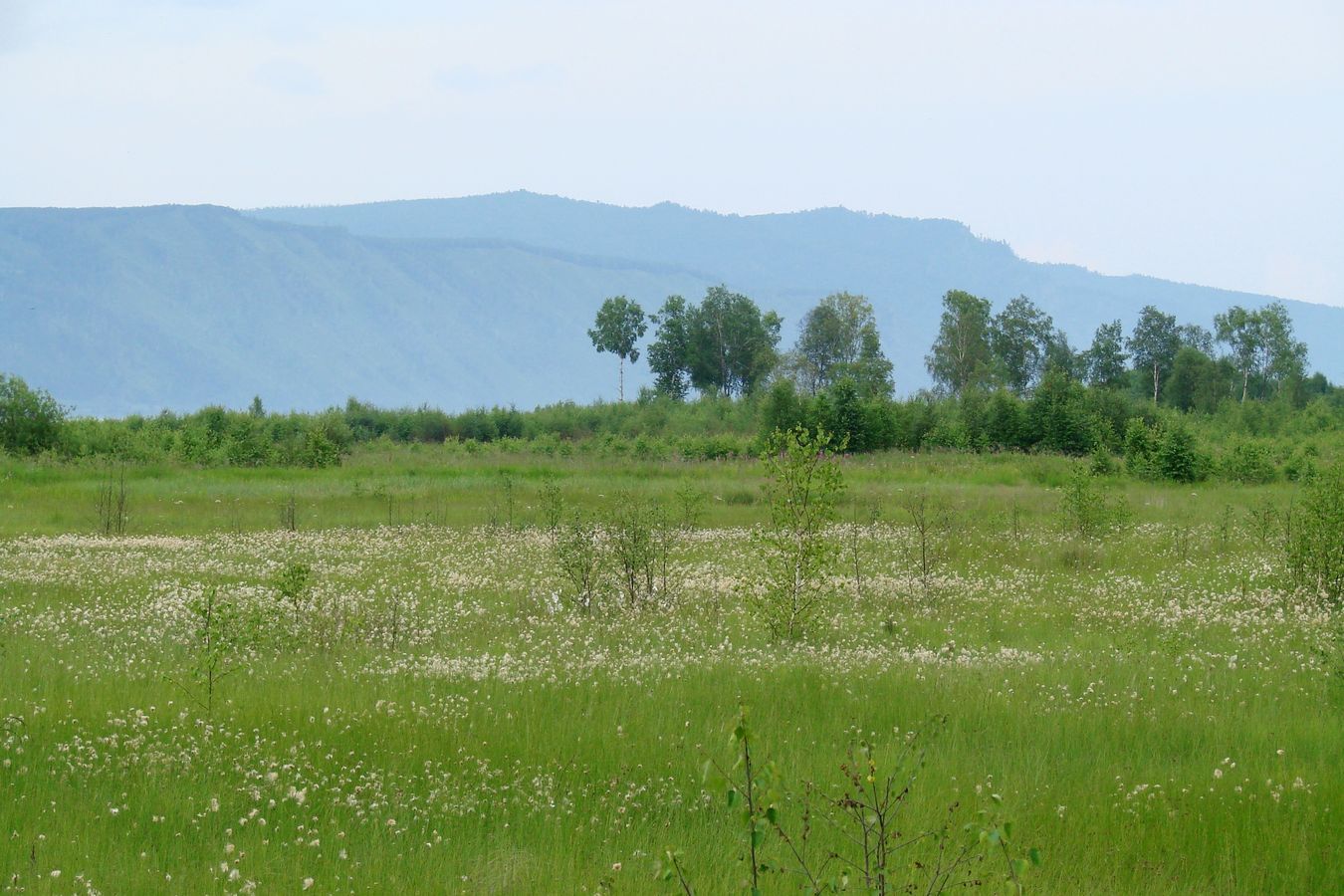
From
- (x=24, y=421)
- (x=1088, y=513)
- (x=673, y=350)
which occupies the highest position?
(x=673, y=350)

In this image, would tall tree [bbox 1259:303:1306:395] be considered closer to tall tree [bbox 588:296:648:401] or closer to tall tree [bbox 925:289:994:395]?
tall tree [bbox 925:289:994:395]

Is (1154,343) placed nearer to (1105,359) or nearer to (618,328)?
(1105,359)

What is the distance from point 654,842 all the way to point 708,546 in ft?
54.5

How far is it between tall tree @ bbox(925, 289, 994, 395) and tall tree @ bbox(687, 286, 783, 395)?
56.2 feet

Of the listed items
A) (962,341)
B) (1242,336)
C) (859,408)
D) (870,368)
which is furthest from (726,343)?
(859,408)

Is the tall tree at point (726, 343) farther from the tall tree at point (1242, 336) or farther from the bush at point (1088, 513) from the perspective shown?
the bush at point (1088, 513)

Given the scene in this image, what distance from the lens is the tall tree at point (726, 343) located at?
365ft

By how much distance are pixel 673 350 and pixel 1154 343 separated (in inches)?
1924

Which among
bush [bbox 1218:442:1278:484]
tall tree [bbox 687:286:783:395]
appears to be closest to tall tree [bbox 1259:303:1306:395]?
tall tree [bbox 687:286:783:395]

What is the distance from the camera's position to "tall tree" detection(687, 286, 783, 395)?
365 feet

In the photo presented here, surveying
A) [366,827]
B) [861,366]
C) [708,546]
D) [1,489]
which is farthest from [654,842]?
[861,366]

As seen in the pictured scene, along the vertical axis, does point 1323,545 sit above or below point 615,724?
above

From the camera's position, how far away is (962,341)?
108875 millimetres

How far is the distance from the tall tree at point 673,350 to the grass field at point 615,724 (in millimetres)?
93519
